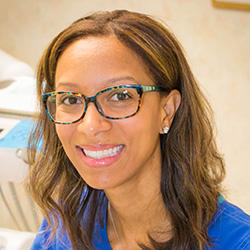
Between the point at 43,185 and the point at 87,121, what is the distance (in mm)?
372

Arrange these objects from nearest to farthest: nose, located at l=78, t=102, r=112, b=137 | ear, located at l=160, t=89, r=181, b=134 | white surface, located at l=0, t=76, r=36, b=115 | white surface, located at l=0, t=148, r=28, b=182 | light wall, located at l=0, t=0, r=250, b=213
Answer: nose, located at l=78, t=102, r=112, b=137 < ear, located at l=160, t=89, r=181, b=134 < white surface, located at l=0, t=148, r=28, b=182 < white surface, located at l=0, t=76, r=36, b=115 < light wall, located at l=0, t=0, r=250, b=213

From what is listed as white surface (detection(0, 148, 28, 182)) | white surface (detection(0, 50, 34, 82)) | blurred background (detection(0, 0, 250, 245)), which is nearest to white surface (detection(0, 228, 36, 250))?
white surface (detection(0, 148, 28, 182))

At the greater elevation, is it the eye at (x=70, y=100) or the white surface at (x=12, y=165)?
the eye at (x=70, y=100)

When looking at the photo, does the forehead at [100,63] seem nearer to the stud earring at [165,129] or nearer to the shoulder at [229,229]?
the stud earring at [165,129]

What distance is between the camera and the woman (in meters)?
0.93

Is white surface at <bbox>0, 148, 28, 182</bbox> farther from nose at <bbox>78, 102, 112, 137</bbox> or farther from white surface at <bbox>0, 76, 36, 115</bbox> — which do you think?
nose at <bbox>78, 102, 112, 137</bbox>

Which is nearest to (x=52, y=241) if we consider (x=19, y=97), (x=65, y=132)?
(x=65, y=132)

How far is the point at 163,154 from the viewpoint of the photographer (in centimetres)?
110

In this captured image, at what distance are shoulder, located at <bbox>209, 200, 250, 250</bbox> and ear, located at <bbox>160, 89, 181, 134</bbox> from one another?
0.75 ft

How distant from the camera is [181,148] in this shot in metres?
1.07

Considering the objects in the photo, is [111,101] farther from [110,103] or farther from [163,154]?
[163,154]

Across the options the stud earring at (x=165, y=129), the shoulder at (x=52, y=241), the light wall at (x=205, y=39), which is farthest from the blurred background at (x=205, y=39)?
the stud earring at (x=165, y=129)

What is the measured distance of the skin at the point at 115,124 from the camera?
922mm

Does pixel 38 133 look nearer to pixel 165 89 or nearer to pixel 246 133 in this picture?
pixel 165 89
